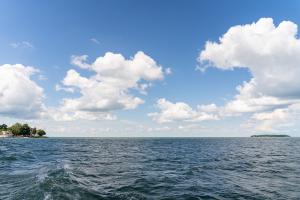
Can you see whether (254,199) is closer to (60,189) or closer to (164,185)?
(164,185)

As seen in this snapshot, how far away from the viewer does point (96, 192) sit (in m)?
16.8

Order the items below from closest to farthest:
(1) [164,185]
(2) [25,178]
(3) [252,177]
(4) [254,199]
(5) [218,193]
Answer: (4) [254,199] → (5) [218,193] → (1) [164,185] → (2) [25,178] → (3) [252,177]

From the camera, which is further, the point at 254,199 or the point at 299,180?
the point at 299,180

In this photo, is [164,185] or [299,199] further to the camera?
[164,185]

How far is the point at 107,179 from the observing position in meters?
21.7

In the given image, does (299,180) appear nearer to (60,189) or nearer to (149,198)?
(149,198)

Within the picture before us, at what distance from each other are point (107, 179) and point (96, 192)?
490 centimetres

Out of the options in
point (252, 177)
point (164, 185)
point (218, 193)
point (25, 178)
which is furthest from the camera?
point (252, 177)

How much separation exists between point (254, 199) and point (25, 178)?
651 inches

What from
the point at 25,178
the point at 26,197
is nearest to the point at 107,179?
the point at 25,178

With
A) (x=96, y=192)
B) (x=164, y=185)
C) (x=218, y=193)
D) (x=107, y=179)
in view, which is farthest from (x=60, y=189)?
(x=218, y=193)

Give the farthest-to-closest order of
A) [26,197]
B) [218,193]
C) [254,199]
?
[218,193] < [254,199] < [26,197]

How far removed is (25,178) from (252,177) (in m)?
18.7

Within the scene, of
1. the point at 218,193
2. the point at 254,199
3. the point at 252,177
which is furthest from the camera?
the point at 252,177
